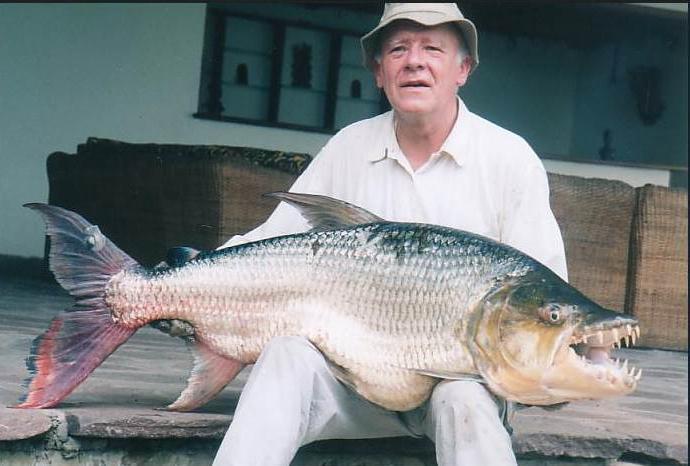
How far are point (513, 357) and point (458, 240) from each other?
1.12ft

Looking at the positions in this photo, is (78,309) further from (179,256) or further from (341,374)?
(341,374)

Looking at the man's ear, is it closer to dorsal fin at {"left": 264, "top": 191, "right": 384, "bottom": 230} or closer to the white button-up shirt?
the white button-up shirt

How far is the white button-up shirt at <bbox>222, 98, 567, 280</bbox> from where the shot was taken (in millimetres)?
3049

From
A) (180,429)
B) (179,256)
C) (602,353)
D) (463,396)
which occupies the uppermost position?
(179,256)

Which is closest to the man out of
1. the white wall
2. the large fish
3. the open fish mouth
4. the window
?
the large fish

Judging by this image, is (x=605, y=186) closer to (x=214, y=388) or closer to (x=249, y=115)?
(x=214, y=388)

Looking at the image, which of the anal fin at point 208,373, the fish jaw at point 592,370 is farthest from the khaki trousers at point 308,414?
the anal fin at point 208,373

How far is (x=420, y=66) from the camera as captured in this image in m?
3.10

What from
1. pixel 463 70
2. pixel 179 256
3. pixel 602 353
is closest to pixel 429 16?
pixel 463 70

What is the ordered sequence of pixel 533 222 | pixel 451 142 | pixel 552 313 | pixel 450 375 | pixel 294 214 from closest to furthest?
1. pixel 552 313
2. pixel 450 375
3. pixel 533 222
4. pixel 451 142
5. pixel 294 214

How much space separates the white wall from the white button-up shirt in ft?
18.5

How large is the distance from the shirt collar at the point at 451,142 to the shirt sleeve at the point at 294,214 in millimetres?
169

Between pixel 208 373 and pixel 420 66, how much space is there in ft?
3.44

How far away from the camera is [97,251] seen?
9.61 feet
